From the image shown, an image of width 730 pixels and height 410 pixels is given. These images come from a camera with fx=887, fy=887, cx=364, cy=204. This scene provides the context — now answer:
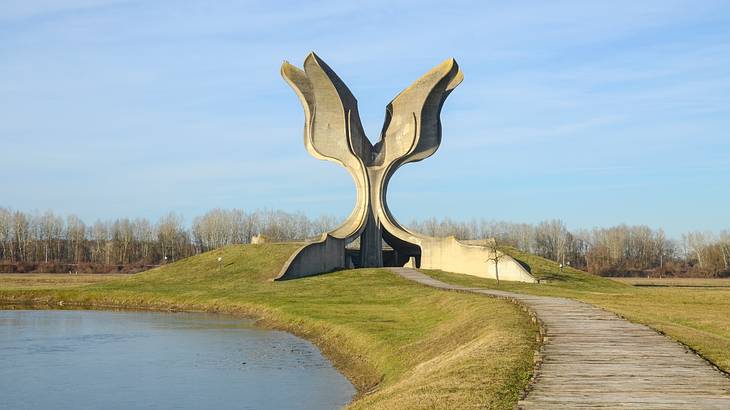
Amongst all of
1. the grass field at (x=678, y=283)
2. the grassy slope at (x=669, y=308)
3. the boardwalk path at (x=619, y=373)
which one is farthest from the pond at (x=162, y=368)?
the grass field at (x=678, y=283)

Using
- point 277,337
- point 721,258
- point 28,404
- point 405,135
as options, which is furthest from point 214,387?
point 721,258

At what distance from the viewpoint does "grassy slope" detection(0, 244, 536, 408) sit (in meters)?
12.3


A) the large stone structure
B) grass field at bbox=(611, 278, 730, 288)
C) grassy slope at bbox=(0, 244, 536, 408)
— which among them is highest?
the large stone structure

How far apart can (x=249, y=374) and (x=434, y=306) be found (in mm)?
9476

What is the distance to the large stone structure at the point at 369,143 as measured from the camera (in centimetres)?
5044

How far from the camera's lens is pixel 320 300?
36.0 m

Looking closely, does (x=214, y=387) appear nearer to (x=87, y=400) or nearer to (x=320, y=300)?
(x=87, y=400)

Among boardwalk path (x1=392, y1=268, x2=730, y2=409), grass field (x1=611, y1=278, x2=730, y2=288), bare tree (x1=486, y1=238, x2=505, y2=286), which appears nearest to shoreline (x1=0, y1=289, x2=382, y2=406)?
boardwalk path (x1=392, y1=268, x2=730, y2=409)

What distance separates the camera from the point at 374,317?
2794cm

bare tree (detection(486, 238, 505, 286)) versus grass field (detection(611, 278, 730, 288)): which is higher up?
bare tree (detection(486, 238, 505, 286))

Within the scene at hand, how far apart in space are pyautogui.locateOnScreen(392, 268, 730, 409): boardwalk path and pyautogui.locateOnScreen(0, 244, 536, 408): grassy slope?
1.44 ft

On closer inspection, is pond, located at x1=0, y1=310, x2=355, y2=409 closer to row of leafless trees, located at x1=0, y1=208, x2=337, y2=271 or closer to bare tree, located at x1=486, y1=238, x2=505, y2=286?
bare tree, located at x1=486, y1=238, x2=505, y2=286

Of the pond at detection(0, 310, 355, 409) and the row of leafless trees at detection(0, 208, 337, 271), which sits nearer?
the pond at detection(0, 310, 355, 409)

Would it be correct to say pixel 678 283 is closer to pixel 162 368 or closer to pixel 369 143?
pixel 369 143
